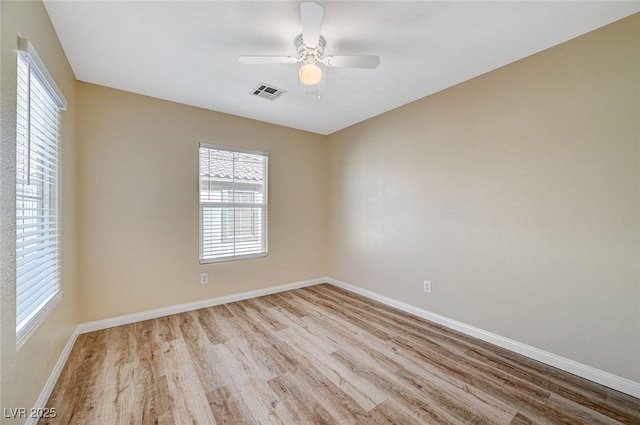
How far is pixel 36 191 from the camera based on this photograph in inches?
65.3

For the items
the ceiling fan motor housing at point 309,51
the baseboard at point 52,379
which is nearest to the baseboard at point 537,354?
the ceiling fan motor housing at point 309,51

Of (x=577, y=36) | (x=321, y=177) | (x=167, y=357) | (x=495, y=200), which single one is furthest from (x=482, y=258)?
(x=167, y=357)

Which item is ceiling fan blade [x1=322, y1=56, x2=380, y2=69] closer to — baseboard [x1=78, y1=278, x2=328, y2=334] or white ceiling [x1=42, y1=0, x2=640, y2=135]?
white ceiling [x1=42, y1=0, x2=640, y2=135]

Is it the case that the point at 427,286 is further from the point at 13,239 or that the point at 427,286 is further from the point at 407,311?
the point at 13,239

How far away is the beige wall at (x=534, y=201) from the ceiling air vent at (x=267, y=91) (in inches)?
59.7

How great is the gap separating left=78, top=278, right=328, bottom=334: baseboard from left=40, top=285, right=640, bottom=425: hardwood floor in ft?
0.29

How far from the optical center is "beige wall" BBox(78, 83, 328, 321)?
104 inches

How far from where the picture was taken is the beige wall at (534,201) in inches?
69.9

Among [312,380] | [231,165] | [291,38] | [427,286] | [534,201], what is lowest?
[312,380]

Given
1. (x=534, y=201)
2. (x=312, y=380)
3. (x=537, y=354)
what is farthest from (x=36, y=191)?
(x=537, y=354)

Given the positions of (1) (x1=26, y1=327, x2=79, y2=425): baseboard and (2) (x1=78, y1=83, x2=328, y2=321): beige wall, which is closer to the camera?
(1) (x1=26, y1=327, x2=79, y2=425): baseboard

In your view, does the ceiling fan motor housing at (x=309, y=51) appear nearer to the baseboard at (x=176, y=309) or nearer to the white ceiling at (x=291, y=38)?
the white ceiling at (x=291, y=38)

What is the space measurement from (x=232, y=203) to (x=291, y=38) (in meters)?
2.21

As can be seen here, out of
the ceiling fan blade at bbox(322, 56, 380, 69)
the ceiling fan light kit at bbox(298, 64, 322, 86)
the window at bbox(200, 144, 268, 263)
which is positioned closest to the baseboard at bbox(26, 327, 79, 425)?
the window at bbox(200, 144, 268, 263)
